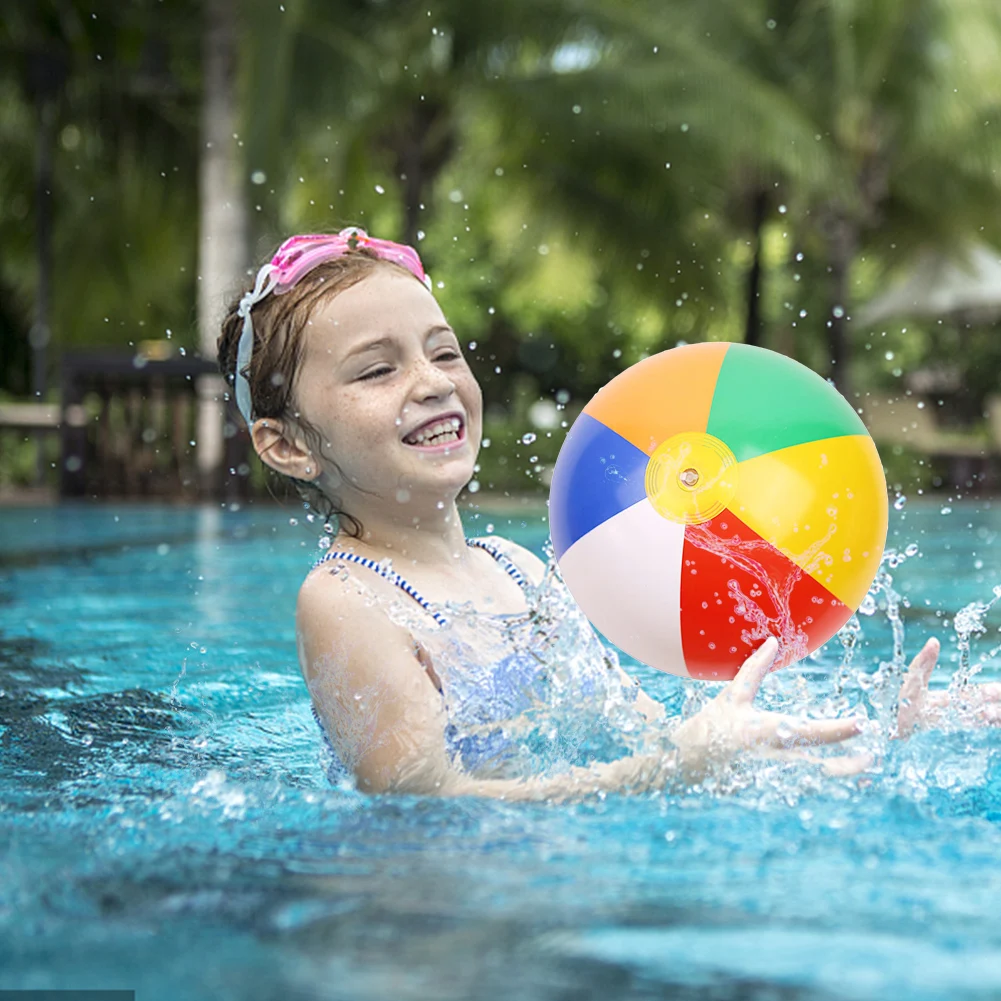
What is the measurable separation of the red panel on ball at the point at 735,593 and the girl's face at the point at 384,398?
20.3 inches

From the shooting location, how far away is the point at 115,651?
5.04m

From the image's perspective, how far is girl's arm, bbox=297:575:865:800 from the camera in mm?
2494

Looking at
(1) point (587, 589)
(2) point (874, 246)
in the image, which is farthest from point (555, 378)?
(1) point (587, 589)

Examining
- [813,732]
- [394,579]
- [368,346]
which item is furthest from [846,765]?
[368,346]

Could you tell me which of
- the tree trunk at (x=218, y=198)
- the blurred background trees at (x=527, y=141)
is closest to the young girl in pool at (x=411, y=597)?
the blurred background trees at (x=527, y=141)

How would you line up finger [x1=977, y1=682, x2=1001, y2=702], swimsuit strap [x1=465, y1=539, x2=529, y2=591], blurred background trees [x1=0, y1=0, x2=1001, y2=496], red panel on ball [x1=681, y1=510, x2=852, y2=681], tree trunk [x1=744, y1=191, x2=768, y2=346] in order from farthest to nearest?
tree trunk [x1=744, y1=191, x2=768, y2=346] < blurred background trees [x1=0, y1=0, x2=1001, y2=496] < swimsuit strap [x1=465, y1=539, x2=529, y2=591] < finger [x1=977, y1=682, x2=1001, y2=702] < red panel on ball [x1=681, y1=510, x2=852, y2=681]

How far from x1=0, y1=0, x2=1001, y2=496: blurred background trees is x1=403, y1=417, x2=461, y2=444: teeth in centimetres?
914

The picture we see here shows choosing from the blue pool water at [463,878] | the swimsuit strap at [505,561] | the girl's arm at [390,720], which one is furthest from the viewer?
the swimsuit strap at [505,561]

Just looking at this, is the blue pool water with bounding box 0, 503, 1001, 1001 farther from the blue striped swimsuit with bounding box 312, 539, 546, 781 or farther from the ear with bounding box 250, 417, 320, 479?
the ear with bounding box 250, 417, 320, 479

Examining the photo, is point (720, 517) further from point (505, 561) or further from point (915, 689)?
point (505, 561)

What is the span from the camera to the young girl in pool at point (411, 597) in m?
2.59

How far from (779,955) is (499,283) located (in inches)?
894

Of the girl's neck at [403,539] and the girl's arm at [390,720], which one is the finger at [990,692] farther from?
the girl's neck at [403,539]

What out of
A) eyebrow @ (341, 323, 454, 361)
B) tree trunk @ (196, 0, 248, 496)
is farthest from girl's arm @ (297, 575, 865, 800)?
tree trunk @ (196, 0, 248, 496)
